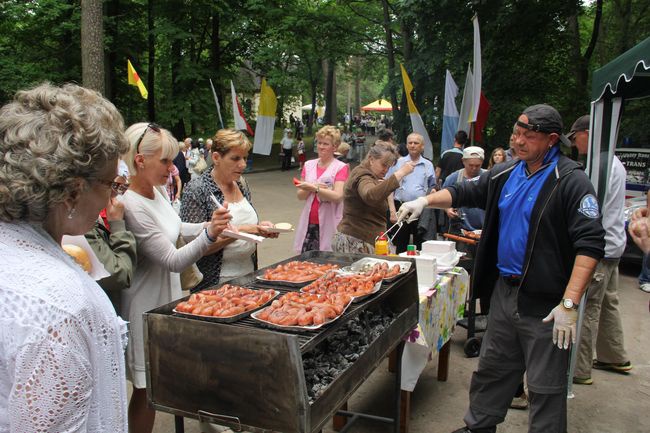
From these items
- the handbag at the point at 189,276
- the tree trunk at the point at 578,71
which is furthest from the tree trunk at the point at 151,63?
the handbag at the point at 189,276

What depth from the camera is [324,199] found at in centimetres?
527

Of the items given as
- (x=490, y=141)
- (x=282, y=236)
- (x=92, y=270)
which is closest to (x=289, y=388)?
(x=92, y=270)

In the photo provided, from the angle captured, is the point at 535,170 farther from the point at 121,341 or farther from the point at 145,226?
Answer: the point at 121,341

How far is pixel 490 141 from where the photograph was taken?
16.3 meters

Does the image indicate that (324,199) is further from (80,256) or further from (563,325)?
(80,256)

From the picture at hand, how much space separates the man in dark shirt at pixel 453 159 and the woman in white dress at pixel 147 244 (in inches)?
244

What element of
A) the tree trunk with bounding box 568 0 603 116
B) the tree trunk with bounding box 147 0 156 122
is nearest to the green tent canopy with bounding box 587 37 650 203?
the tree trunk with bounding box 568 0 603 116

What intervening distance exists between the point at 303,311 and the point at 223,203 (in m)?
1.20

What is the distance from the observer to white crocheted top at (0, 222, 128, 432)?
42.0 inches

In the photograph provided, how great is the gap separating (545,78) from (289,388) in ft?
51.5

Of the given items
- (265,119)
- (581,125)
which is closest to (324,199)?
(581,125)

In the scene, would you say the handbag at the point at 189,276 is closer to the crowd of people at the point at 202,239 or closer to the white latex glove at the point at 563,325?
the crowd of people at the point at 202,239

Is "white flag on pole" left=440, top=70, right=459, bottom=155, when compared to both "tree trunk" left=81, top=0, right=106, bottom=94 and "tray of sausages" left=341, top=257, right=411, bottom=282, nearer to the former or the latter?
"tray of sausages" left=341, top=257, right=411, bottom=282

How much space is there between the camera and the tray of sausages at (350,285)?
10.0 ft
